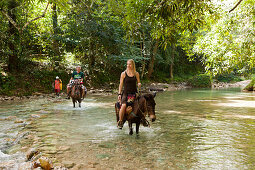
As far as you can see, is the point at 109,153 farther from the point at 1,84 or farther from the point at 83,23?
the point at 83,23

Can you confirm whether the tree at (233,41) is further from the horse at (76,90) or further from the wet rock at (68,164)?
the wet rock at (68,164)

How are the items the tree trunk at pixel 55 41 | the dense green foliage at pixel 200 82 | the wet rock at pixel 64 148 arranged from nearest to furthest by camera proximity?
the wet rock at pixel 64 148 → the tree trunk at pixel 55 41 → the dense green foliage at pixel 200 82

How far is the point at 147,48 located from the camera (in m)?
30.2

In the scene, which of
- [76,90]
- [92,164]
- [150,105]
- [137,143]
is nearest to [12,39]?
[76,90]

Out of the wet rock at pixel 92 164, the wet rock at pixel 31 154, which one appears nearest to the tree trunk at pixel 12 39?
the wet rock at pixel 31 154

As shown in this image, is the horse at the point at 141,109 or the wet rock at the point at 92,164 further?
the horse at the point at 141,109

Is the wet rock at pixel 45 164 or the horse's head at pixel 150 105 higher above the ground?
the horse's head at pixel 150 105

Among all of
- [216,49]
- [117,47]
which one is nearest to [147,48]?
[117,47]

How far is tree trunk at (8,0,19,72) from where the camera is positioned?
1886cm

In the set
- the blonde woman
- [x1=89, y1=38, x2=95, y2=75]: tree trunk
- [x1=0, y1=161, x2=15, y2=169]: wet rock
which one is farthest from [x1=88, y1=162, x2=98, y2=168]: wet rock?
[x1=89, y1=38, x2=95, y2=75]: tree trunk

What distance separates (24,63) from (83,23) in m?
7.04

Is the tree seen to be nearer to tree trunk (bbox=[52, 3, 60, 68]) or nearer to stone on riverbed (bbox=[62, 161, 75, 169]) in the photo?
stone on riverbed (bbox=[62, 161, 75, 169])

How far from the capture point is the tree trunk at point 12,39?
18859 mm

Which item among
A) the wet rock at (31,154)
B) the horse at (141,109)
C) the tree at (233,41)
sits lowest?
the wet rock at (31,154)
